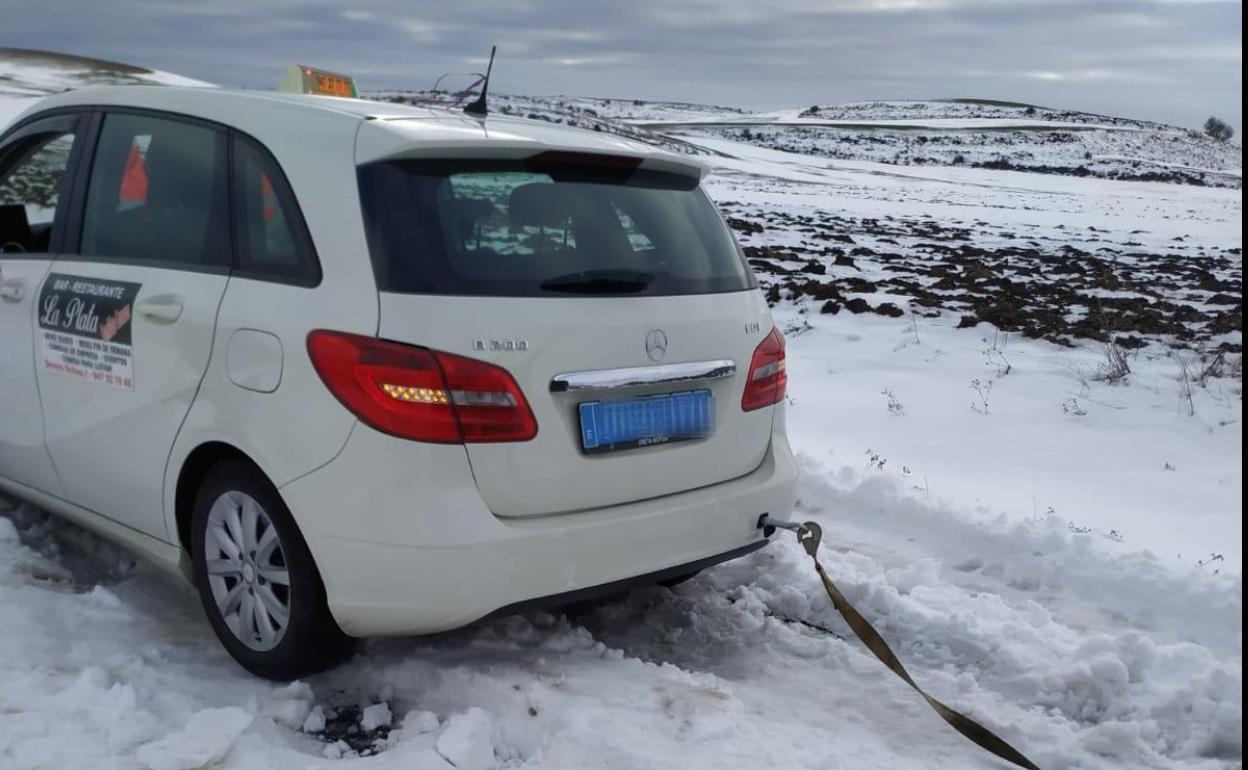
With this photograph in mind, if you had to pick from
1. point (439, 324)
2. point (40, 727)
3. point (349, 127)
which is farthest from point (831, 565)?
point (40, 727)

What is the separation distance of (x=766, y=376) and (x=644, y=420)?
626mm

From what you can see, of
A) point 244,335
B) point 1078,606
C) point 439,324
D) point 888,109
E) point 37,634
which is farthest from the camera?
point 888,109

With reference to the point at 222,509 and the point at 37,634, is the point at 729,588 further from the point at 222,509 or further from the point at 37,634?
the point at 37,634

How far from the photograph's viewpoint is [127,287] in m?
3.69

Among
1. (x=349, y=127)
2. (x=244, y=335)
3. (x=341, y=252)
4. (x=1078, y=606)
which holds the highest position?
(x=349, y=127)

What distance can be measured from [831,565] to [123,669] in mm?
2568

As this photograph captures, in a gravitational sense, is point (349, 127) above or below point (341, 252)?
above

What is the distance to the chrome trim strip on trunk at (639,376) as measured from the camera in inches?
123

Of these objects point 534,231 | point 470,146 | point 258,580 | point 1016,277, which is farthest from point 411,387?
point 1016,277

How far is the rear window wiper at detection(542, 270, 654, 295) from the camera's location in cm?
324

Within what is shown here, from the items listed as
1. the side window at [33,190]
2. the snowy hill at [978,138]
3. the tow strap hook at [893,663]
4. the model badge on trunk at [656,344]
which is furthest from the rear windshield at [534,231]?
the snowy hill at [978,138]

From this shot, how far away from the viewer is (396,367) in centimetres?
297

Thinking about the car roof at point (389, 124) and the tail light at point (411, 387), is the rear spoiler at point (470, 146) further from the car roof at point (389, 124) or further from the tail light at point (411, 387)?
the tail light at point (411, 387)

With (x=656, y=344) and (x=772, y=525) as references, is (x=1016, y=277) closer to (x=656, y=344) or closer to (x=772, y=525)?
(x=772, y=525)
